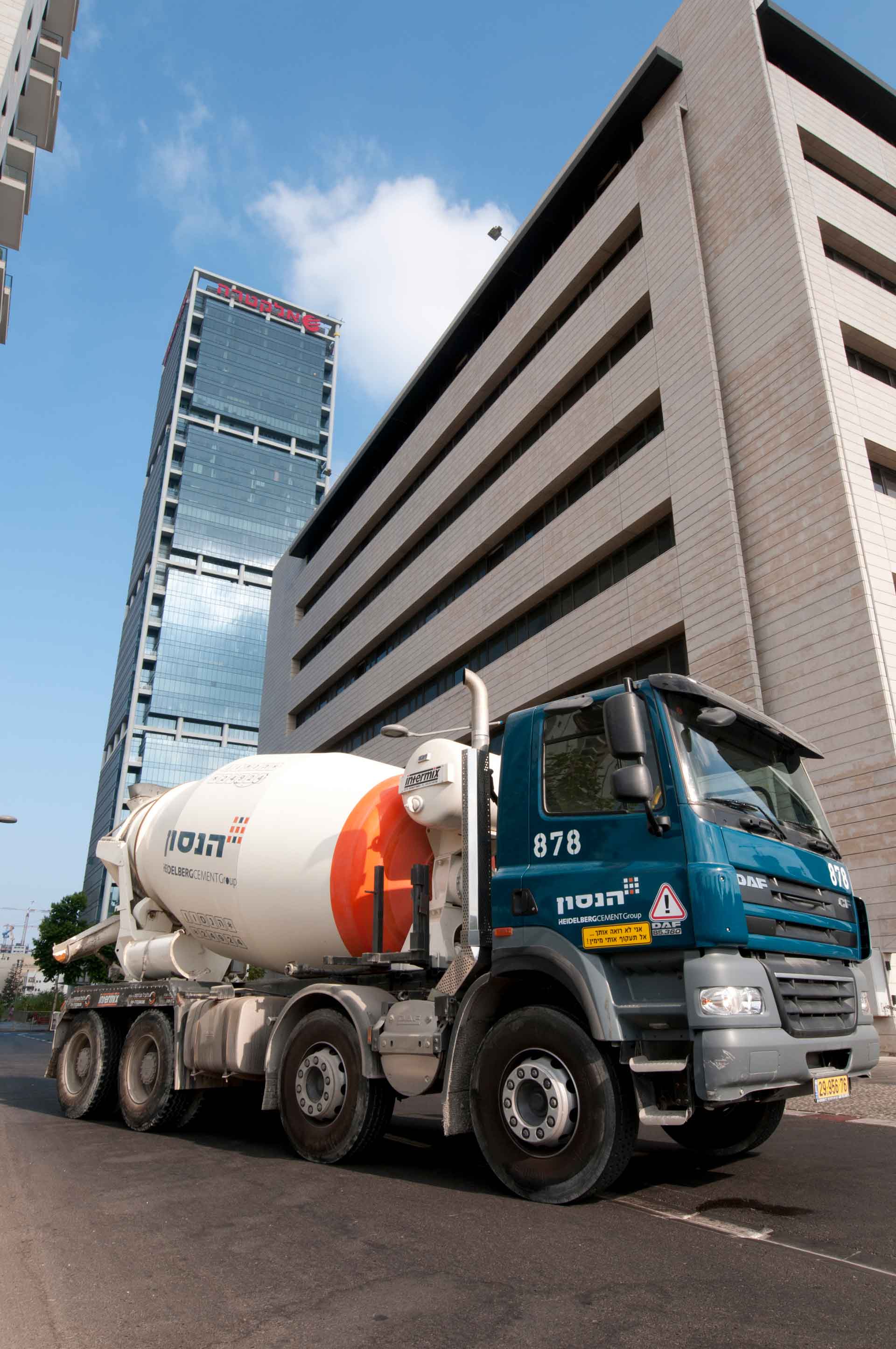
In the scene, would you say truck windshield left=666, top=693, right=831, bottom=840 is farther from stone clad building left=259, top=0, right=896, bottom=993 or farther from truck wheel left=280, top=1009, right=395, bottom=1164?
stone clad building left=259, top=0, right=896, bottom=993

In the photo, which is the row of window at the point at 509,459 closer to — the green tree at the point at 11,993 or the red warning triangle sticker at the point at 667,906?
the red warning triangle sticker at the point at 667,906

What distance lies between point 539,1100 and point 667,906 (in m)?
1.35

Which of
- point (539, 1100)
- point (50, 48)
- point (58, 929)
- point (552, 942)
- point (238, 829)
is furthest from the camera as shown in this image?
point (58, 929)

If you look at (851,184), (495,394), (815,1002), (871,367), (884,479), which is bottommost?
(815,1002)

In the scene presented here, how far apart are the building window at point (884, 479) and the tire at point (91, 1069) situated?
62.4 ft

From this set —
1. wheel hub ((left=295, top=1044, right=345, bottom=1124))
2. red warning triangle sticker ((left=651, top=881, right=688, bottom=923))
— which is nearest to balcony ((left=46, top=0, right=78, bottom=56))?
wheel hub ((left=295, top=1044, right=345, bottom=1124))

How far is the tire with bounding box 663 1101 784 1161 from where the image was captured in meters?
5.73

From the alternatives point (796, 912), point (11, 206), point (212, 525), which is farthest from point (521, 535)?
point (212, 525)

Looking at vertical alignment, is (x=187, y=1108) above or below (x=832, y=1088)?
below

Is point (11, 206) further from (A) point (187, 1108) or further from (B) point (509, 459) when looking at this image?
(A) point (187, 1108)

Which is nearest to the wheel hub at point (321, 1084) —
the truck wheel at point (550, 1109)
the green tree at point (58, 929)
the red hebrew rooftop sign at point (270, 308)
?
the truck wheel at point (550, 1109)

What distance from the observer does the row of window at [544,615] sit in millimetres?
22703

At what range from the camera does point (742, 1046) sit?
13.1 feet

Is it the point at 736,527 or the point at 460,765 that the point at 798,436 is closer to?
the point at 736,527
